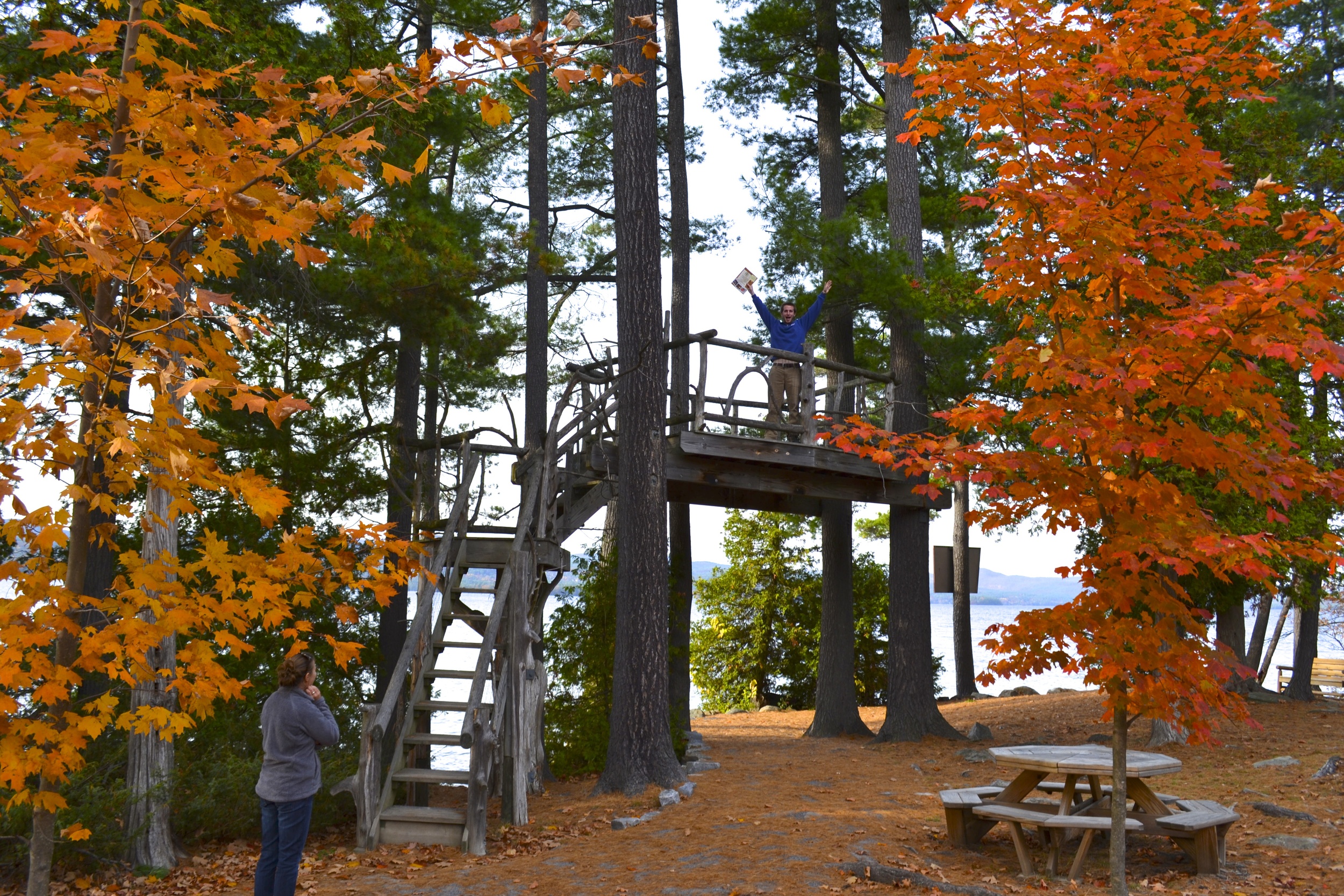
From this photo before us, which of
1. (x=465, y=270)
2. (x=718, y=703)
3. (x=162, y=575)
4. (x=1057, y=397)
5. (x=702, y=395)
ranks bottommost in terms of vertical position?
(x=718, y=703)

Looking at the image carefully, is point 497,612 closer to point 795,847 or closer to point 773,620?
point 795,847

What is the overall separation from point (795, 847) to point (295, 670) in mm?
3562

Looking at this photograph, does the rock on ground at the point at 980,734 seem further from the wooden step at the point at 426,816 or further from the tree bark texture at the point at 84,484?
the tree bark texture at the point at 84,484

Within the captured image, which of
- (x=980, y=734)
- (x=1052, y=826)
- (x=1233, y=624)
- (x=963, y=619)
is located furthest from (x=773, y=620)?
(x=1052, y=826)

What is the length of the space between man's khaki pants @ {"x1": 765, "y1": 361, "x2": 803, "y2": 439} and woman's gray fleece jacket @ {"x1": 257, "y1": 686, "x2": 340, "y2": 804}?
6.86 metres

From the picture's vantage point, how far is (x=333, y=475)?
39.4ft

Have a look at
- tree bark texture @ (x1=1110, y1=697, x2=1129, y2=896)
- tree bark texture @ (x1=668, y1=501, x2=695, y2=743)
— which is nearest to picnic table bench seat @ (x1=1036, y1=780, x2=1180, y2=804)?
tree bark texture @ (x1=1110, y1=697, x2=1129, y2=896)

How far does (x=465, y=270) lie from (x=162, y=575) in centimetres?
732

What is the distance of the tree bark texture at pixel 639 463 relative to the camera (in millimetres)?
9414

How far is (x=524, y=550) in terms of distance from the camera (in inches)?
375

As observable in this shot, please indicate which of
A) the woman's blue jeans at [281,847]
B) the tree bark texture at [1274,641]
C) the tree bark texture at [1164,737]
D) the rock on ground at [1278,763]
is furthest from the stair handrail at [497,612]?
the tree bark texture at [1274,641]

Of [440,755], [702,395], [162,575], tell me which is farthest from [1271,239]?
[440,755]

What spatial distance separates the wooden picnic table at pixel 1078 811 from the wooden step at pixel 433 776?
3.68 meters

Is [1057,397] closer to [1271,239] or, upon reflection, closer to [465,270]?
[465,270]
